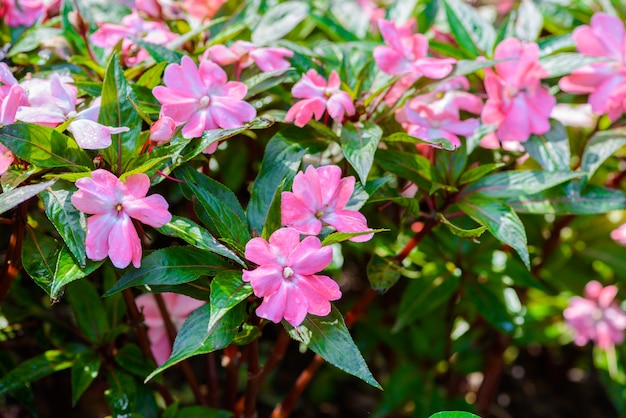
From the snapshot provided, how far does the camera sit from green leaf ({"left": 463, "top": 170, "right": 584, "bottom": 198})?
42.9 inches

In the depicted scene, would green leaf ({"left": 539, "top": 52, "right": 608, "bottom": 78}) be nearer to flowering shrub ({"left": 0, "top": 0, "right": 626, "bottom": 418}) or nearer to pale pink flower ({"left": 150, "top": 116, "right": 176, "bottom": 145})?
flowering shrub ({"left": 0, "top": 0, "right": 626, "bottom": 418})

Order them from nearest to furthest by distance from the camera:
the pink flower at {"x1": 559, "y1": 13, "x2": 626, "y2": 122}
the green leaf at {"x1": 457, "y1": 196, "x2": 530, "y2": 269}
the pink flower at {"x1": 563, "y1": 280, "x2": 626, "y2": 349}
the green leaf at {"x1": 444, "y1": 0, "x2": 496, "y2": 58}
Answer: the green leaf at {"x1": 457, "y1": 196, "x2": 530, "y2": 269}
the pink flower at {"x1": 559, "y1": 13, "x2": 626, "y2": 122}
the green leaf at {"x1": 444, "y1": 0, "x2": 496, "y2": 58}
the pink flower at {"x1": 563, "y1": 280, "x2": 626, "y2": 349}

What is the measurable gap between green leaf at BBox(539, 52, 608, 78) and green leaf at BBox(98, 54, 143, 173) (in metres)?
0.73

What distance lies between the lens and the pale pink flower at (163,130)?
3.03 ft

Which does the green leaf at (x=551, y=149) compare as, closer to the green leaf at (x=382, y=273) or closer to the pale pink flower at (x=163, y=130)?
the green leaf at (x=382, y=273)

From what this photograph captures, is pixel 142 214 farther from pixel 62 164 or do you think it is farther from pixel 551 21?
pixel 551 21

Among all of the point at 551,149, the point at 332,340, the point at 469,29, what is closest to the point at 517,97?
the point at 551,149

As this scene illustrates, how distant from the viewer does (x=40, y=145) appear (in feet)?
2.91

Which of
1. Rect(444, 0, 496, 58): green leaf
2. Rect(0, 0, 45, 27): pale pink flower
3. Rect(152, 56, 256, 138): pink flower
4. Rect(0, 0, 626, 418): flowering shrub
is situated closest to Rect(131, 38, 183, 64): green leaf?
Rect(0, 0, 626, 418): flowering shrub

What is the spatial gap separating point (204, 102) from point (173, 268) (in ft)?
0.82

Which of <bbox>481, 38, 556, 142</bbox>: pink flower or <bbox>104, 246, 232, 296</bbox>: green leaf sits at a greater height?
<bbox>104, 246, 232, 296</bbox>: green leaf

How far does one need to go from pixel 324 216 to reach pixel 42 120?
39 centimetres

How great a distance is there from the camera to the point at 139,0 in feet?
4.35

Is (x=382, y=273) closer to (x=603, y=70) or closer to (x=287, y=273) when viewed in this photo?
(x=287, y=273)
